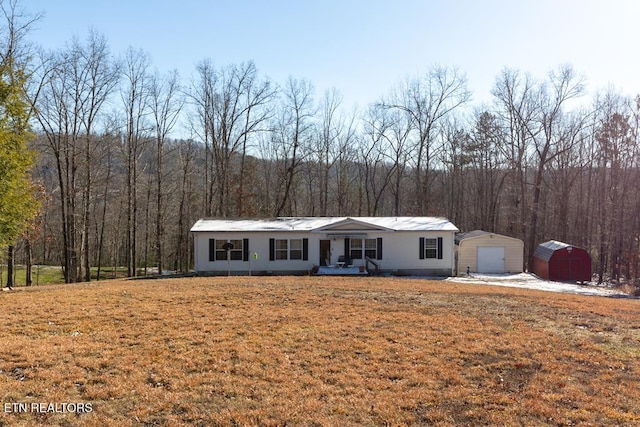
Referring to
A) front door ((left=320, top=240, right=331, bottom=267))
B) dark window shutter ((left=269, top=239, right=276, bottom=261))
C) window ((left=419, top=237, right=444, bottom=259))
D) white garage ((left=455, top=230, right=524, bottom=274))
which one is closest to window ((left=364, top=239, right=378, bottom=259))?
front door ((left=320, top=240, right=331, bottom=267))

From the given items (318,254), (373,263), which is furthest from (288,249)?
(373,263)

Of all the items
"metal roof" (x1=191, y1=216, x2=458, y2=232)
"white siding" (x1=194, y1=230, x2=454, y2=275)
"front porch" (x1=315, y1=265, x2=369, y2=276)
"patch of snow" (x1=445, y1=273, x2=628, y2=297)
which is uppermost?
"metal roof" (x1=191, y1=216, x2=458, y2=232)

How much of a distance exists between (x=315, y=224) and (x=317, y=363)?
17.0m

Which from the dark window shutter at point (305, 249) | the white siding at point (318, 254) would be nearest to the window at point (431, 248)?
the white siding at point (318, 254)

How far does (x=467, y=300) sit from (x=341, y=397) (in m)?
8.41

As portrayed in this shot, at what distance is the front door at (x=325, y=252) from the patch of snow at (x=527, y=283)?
615 cm

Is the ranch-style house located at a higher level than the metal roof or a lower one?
lower

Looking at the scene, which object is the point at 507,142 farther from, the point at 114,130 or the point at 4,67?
the point at 4,67

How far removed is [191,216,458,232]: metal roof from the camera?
866 inches

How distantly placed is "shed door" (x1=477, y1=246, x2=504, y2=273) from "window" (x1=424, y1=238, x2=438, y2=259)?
351 cm

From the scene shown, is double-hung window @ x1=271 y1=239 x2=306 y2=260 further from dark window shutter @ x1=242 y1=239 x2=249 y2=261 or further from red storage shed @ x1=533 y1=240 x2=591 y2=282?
red storage shed @ x1=533 y1=240 x2=591 y2=282

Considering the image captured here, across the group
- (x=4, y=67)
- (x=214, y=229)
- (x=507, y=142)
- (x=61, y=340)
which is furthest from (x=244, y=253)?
(x=507, y=142)

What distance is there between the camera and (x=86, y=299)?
11484 mm

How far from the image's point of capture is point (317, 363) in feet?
20.6
